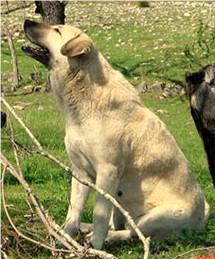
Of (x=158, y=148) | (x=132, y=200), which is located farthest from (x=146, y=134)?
(x=132, y=200)

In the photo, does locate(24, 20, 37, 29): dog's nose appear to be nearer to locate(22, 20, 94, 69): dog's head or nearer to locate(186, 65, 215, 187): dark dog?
locate(22, 20, 94, 69): dog's head

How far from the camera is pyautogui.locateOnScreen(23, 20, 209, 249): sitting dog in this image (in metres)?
7.07

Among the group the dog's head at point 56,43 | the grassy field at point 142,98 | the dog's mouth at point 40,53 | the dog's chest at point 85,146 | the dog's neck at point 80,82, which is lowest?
the grassy field at point 142,98

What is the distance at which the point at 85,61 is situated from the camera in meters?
7.29

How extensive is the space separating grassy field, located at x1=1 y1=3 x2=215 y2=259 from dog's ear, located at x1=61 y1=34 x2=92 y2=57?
0.89 m

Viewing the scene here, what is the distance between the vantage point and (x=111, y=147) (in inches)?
277

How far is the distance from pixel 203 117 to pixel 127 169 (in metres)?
1.81

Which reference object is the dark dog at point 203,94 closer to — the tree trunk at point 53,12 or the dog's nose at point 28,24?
the dog's nose at point 28,24

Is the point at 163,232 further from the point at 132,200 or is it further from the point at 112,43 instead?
the point at 112,43

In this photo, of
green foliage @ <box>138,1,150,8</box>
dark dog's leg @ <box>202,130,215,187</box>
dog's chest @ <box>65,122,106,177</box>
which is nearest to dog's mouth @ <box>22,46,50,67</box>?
dog's chest @ <box>65,122,106,177</box>

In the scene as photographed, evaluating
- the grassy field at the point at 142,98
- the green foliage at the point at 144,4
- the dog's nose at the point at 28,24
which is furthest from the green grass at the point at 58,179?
the green foliage at the point at 144,4

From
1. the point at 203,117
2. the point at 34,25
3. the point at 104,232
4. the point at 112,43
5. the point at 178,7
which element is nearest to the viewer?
the point at 203,117

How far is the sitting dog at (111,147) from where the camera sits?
23.2 ft

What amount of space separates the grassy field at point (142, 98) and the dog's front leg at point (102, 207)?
177 mm
